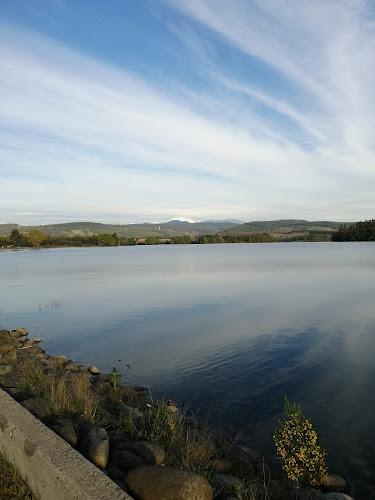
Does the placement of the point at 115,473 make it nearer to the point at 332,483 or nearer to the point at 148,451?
the point at 148,451

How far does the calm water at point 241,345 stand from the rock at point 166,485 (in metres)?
4.56

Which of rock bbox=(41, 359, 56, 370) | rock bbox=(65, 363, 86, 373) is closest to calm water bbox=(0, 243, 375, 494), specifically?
rock bbox=(65, 363, 86, 373)

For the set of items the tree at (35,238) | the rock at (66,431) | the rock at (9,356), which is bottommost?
the rock at (9,356)

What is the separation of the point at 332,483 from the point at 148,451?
3707 millimetres

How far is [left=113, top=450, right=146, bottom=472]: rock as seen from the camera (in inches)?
226

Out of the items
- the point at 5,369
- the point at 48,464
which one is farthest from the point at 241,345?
the point at 48,464

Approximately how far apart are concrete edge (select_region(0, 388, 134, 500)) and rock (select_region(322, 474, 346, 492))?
15.8 feet

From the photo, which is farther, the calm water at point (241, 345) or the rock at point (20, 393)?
the calm water at point (241, 345)

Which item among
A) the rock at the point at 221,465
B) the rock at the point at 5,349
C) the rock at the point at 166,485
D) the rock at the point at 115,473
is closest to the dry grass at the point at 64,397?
the rock at the point at 115,473

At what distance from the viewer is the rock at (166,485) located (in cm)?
472

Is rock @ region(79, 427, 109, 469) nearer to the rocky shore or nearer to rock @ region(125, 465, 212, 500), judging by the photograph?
the rocky shore

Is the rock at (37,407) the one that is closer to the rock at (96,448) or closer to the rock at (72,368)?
the rock at (96,448)

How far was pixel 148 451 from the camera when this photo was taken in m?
6.26

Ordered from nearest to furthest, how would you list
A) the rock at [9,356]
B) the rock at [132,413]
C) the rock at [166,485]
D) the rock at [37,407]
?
the rock at [166,485]
the rock at [37,407]
the rock at [132,413]
the rock at [9,356]
